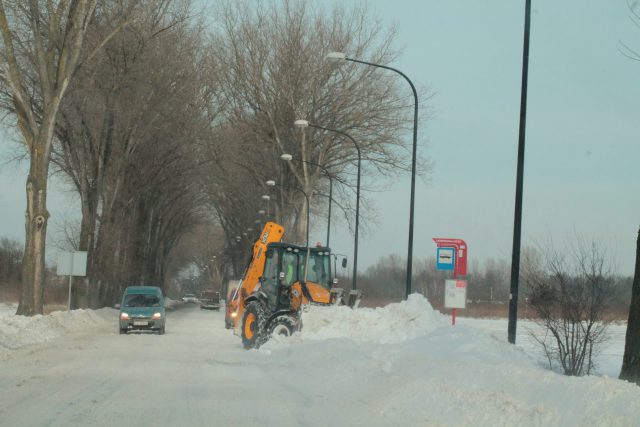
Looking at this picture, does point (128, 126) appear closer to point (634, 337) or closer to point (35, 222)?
point (35, 222)

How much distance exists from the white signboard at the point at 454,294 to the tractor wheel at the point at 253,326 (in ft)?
16.4

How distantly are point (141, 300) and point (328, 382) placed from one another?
19.3 meters

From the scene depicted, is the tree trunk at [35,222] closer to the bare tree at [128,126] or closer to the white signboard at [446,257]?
the bare tree at [128,126]

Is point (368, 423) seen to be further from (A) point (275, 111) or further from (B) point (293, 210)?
(B) point (293, 210)

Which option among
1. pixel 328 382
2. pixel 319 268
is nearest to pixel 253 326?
pixel 319 268

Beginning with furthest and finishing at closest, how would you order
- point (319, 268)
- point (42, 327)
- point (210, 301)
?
point (210, 301), point (42, 327), point (319, 268)

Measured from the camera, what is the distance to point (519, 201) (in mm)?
16844

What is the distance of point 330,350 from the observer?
61.4ft

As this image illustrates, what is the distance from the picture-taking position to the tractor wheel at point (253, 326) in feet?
77.6

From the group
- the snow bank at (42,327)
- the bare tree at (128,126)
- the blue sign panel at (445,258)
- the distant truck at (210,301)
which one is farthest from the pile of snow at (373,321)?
the distant truck at (210,301)

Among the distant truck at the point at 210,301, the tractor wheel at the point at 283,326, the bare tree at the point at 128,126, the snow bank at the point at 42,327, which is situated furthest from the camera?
the distant truck at the point at 210,301

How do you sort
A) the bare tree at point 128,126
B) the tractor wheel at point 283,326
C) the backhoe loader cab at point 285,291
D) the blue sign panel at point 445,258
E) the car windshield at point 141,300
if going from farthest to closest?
the bare tree at point 128,126, the car windshield at point 141,300, the backhoe loader cab at point 285,291, the tractor wheel at point 283,326, the blue sign panel at point 445,258

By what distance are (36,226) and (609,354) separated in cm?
1905

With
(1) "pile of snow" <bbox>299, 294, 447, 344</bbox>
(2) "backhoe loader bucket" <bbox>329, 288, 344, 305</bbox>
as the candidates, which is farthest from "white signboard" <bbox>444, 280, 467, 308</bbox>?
(2) "backhoe loader bucket" <bbox>329, 288, 344, 305</bbox>
